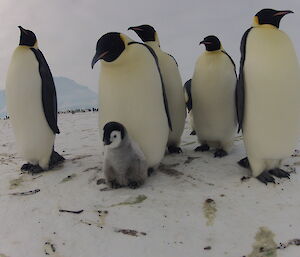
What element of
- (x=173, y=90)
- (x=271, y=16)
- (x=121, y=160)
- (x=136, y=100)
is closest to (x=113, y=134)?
(x=121, y=160)

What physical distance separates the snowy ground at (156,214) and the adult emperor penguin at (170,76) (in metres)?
0.62

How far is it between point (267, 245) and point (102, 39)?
232cm

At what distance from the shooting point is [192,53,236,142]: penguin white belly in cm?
464

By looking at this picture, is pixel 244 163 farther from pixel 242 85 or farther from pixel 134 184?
pixel 134 184

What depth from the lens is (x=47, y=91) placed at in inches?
175

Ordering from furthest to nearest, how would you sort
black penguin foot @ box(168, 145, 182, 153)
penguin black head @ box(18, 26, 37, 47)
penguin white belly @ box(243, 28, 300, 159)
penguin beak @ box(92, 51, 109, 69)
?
black penguin foot @ box(168, 145, 182, 153) < penguin black head @ box(18, 26, 37, 47) < penguin white belly @ box(243, 28, 300, 159) < penguin beak @ box(92, 51, 109, 69)

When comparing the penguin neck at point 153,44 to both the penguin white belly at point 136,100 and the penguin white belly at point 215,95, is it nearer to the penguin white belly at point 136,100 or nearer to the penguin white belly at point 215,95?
the penguin white belly at point 215,95

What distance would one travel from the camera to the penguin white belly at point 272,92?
3713mm

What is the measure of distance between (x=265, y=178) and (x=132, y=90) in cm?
162

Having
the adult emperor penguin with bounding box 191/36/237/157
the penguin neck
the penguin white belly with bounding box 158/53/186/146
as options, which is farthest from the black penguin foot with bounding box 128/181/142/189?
the penguin neck

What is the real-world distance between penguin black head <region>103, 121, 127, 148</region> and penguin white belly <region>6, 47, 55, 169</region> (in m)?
1.17

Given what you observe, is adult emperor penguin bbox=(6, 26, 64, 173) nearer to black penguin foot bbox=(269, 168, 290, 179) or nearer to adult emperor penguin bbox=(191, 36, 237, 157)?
adult emperor penguin bbox=(191, 36, 237, 157)

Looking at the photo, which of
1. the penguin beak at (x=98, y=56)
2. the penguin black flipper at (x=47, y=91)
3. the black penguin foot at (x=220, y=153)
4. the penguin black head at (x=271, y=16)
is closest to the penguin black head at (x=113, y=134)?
the penguin beak at (x=98, y=56)

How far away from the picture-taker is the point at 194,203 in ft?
11.6
